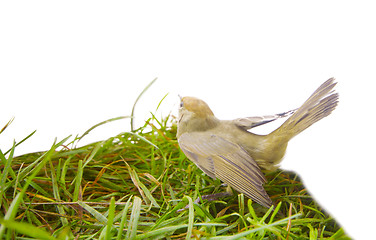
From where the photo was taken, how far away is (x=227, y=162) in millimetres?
1551

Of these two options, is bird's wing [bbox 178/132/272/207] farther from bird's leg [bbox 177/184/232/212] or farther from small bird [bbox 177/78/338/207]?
bird's leg [bbox 177/184/232/212]

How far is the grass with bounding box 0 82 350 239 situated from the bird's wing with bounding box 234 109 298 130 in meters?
0.26

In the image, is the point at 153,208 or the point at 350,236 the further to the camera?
the point at 153,208

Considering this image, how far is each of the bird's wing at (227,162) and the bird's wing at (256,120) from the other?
13 cm

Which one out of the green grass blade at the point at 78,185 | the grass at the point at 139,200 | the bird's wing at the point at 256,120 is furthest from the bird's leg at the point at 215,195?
the green grass blade at the point at 78,185

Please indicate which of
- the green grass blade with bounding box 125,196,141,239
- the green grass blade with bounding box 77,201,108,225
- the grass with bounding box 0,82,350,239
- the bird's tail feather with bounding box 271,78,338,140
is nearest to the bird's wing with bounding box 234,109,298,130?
the bird's tail feather with bounding box 271,78,338,140

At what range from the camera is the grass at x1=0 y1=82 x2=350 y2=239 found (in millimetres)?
1303

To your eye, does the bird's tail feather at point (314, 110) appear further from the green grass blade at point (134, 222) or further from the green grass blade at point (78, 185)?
the green grass blade at point (78, 185)

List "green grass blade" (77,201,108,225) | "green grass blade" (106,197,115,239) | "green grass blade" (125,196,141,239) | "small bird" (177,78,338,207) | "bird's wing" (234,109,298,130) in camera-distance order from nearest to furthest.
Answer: "green grass blade" (106,197,115,239), "green grass blade" (125,196,141,239), "green grass blade" (77,201,108,225), "small bird" (177,78,338,207), "bird's wing" (234,109,298,130)

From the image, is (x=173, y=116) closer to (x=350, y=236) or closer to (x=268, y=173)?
(x=268, y=173)

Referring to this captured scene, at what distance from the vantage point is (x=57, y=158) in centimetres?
180

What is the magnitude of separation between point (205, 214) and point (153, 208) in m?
0.24

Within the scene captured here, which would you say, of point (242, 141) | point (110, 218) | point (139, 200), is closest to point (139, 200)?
point (139, 200)

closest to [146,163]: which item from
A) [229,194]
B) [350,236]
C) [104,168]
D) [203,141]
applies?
[104,168]
